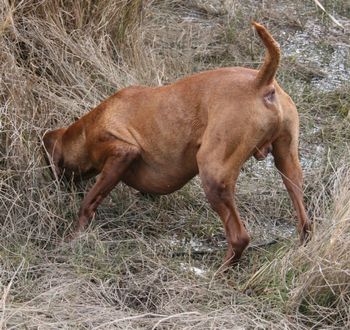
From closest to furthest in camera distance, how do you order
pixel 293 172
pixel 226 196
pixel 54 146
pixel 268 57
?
pixel 268 57, pixel 226 196, pixel 293 172, pixel 54 146

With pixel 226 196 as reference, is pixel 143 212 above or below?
below

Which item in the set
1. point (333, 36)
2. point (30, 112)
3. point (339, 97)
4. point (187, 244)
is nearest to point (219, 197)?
point (187, 244)

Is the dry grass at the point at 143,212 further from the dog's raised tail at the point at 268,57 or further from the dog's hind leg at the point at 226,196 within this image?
the dog's raised tail at the point at 268,57

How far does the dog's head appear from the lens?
5.55m

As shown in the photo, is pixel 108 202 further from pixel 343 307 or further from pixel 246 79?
pixel 343 307

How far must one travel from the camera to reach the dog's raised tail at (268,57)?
4445 millimetres

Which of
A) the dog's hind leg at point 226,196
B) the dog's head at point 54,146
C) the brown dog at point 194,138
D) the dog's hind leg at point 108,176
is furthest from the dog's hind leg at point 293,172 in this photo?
the dog's head at point 54,146

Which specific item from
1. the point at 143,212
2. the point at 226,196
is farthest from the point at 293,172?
the point at 143,212

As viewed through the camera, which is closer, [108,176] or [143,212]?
[108,176]

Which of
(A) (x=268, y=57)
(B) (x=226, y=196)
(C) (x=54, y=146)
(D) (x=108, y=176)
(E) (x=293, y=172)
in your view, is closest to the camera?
(A) (x=268, y=57)

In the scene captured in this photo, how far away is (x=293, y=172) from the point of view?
16.1 feet

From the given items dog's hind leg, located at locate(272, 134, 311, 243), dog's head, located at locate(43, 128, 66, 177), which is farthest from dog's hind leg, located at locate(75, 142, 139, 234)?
dog's hind leg, located at locate(272, 134, 311, 243)

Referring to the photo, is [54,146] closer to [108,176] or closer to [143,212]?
[108,176]

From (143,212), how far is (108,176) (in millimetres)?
421
